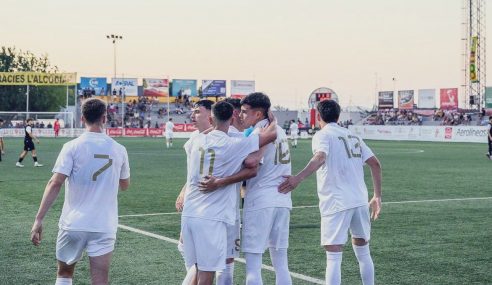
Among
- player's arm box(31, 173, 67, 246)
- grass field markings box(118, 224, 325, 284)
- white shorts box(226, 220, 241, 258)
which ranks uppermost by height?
player's arm box(31, 173, 67, 246)

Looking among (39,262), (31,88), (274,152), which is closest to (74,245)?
(274,152)

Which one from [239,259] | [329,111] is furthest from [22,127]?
[329,111]

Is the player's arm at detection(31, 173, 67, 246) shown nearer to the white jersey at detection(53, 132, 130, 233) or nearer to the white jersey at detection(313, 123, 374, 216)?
the white jersey at detection(53, 132, 130, 233)

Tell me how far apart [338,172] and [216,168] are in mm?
1553

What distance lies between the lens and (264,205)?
6414mm

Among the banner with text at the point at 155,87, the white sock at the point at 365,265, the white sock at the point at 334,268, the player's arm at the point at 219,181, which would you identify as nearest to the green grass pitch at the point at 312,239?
the white sock at the point at 365,265

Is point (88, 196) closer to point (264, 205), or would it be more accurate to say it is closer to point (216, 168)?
point (216, 168)

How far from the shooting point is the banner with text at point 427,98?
3841 inches

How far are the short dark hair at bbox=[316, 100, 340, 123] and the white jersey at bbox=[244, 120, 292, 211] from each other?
615 millimetres

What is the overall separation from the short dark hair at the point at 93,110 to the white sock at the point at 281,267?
2.10 metres

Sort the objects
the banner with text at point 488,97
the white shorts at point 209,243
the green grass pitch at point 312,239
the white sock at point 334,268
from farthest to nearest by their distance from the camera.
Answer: the banner with text at point 488,97
the green grass pitch at point 312,239
the white sock at point 334,268
the white shorts at point 209,243

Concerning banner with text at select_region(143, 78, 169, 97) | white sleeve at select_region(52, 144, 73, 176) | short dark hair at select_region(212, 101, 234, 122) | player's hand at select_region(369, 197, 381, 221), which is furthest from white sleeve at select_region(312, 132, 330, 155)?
banner with text at select_region(143, 78, 169, 97)

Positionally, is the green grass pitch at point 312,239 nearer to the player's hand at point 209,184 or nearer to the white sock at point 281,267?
the white sock at point 281,267

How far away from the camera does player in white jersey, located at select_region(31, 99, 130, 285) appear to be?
5.71 meters
